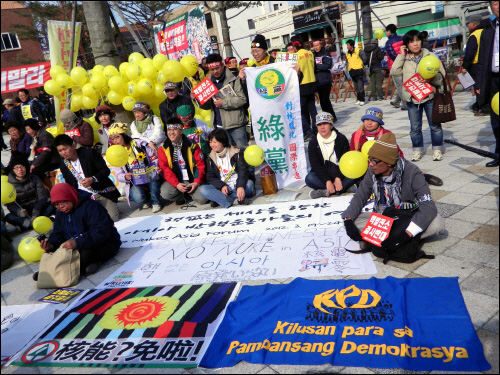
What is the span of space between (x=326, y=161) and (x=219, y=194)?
1.57 metres

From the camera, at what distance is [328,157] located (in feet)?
17.5

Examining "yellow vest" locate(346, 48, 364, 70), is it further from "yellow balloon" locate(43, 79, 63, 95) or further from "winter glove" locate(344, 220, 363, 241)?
"winter glove" locate(344, 220, 363, 241)

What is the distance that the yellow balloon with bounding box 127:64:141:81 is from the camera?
711 cm

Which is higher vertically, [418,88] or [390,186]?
[418,88]

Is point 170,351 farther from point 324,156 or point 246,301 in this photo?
point 324,156

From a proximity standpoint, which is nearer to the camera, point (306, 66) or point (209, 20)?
point (306, 66)

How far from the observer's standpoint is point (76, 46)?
8.45 meters

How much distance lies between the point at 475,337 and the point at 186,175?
4.44 m

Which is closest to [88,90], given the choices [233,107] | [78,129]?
[78,129]

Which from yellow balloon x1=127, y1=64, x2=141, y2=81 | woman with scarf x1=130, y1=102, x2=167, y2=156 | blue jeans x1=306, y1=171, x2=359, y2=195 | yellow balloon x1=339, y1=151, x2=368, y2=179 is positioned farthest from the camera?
yellow balloon x1=127, y1=64, x2=141, y2=81

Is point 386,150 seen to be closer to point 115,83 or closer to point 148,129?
point 148,129

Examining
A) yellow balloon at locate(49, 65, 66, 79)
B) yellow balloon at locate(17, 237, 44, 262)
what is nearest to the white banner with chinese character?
yellow balloon at locate(17, 237, 44, 262)

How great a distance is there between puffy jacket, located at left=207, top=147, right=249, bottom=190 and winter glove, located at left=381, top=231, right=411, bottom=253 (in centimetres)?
258

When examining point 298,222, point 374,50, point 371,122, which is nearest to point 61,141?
point 298,222
